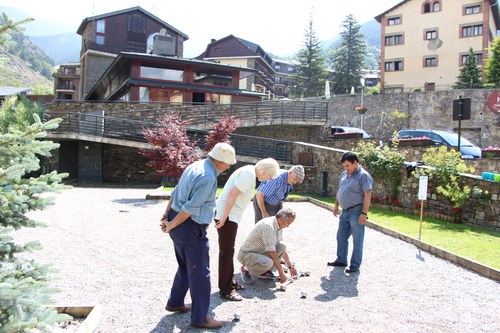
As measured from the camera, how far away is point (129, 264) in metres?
6.78

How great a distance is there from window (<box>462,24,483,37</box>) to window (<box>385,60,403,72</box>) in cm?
612

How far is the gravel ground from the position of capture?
4.63m

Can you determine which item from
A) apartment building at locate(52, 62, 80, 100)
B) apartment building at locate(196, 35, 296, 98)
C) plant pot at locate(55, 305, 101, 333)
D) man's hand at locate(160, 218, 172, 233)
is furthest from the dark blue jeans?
apartment building at locate(52, 62, 80, 100)

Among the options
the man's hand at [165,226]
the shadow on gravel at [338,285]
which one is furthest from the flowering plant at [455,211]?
the man's hand at [165,226]

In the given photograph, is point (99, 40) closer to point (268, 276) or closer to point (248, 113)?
point (248, 113)

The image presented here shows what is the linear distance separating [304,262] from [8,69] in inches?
210

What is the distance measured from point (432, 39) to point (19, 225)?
1817 inches

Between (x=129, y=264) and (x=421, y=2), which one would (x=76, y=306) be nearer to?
(x=129, y=264)

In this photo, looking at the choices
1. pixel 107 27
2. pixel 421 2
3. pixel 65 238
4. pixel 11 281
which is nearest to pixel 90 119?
pixel 65 238

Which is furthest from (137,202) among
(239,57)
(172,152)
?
(239,57)

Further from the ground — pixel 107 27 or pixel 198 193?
pixel 107 27

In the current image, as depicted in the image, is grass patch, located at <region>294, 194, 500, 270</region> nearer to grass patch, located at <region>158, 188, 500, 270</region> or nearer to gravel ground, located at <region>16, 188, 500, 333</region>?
grass patch, located at <region>158, 188, 500, 270</region>

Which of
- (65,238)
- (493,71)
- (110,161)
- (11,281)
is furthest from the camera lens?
(493,71)

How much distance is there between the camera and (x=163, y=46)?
3559 centimetres
